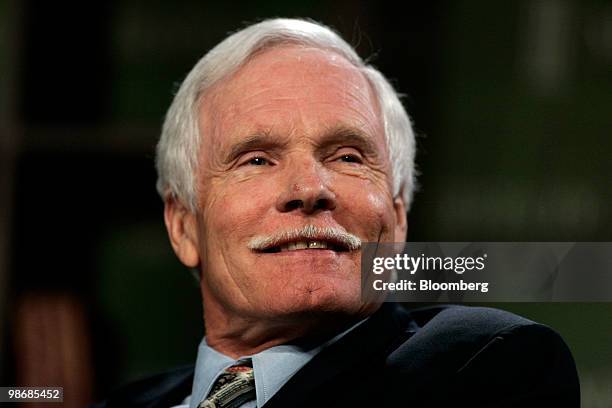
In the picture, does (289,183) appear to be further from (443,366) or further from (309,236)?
(443,366)

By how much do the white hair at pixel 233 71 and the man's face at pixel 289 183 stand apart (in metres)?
0.02

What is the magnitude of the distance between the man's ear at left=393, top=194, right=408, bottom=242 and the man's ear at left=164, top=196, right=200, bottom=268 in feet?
1.11

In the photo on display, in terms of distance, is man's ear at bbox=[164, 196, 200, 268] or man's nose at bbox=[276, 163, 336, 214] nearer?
man's nose at bbox=[276, 163, 336, 214]

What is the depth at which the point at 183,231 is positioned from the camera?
171cm

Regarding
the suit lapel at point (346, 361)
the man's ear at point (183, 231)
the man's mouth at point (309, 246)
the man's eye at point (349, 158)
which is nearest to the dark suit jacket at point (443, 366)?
the suit lapel at point (346, 361)

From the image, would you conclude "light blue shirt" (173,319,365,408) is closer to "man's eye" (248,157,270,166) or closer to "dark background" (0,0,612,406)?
"man's eye" (248,157,270,166)

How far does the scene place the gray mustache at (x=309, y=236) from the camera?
1416 millimetres

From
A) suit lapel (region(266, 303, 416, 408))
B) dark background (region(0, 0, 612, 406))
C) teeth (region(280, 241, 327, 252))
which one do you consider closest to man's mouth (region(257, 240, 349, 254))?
teeth (region(280, 241, 327, 252))

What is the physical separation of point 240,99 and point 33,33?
1010 mm

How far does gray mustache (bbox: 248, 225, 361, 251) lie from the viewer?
142cm

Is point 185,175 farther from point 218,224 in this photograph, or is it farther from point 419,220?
point 419,220

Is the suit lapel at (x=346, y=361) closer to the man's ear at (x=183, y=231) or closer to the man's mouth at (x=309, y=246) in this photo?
the man's mouth at (x=309, y=246)

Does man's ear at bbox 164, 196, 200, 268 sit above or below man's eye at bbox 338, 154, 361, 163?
below

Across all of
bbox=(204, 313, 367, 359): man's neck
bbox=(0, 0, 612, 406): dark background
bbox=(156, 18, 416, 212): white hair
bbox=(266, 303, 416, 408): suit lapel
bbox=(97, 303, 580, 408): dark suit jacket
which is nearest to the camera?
bbox=(97, 303, 580, 408): dark suit jacket
